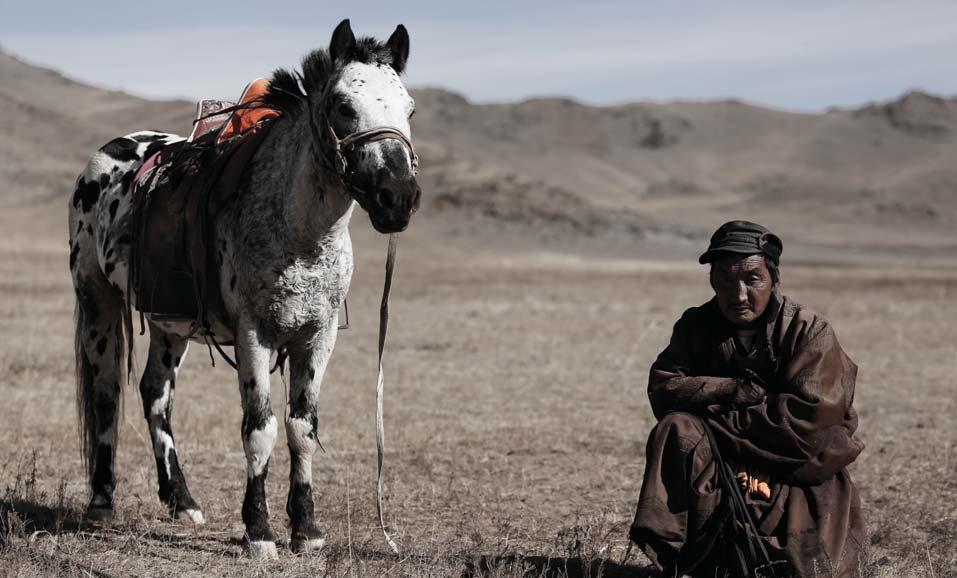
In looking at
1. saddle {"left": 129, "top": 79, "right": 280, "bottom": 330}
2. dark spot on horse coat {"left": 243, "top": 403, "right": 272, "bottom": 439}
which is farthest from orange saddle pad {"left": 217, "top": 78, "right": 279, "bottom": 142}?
dark spot on horse coat {"left": 243, "top": 403, "right": 272, "bottom": 439}

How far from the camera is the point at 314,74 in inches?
206

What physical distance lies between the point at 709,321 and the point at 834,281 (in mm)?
27665

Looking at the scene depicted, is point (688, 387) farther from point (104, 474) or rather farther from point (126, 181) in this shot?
point (126, 181)

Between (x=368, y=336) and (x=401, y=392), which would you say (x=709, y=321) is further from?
(x=368, y=336)

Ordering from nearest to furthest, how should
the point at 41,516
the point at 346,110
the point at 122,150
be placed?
1. the point at 346,110
2. the point at 41,516
3. the point at 122,150

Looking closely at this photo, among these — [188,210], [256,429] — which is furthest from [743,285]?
[188,210]

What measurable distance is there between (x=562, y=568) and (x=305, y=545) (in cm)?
130

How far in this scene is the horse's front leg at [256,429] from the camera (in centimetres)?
523

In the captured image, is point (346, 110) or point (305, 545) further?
point (305, 545)

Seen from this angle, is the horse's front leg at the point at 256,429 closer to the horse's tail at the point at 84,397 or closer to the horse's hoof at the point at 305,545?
the horse's hoof at the point at 305,545

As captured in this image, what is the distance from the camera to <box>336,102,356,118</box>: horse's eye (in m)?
4.82

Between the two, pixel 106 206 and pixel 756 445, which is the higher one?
pixel 106 206

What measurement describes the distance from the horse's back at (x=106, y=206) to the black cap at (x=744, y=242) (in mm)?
3483

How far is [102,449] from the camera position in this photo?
21.7 ft
